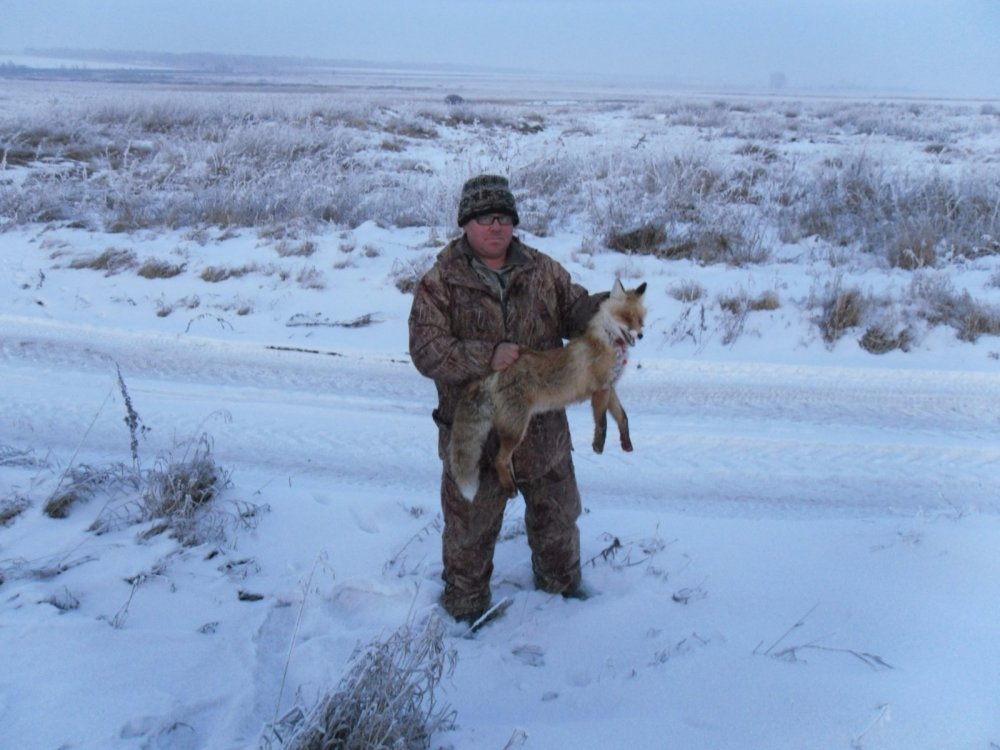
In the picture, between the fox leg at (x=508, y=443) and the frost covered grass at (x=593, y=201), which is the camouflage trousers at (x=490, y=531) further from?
the frost covered grass at (x=593, y=201)

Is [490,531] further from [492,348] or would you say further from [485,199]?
[485,199]

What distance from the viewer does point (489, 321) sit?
3.16m

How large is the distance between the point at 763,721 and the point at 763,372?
4.58 meters

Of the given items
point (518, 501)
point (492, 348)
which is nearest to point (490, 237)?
point (492, 348)

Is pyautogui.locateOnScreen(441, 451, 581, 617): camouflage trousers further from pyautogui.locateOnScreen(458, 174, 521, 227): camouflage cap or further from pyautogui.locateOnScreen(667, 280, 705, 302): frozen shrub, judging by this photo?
pyautogui.locateOnScreen(667, 280, 705, 302): frozen shrub

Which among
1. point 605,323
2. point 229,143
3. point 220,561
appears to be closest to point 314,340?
point 220,561

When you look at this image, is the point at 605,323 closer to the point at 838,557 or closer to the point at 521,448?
the point at 521,448

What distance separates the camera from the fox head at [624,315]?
294 centimetres

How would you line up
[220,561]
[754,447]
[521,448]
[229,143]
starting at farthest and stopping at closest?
[229,143], [754,447], [220,561], [521,448]

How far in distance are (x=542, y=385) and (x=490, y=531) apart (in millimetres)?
901

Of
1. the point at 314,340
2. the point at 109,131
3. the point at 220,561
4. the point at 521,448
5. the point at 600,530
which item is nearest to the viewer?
the point at 521,448

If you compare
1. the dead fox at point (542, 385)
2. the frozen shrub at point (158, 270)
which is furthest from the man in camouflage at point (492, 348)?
the frozen shrub at point (158, 270)

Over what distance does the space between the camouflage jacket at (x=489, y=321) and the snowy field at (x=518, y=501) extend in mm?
885

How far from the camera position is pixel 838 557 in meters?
3.80
